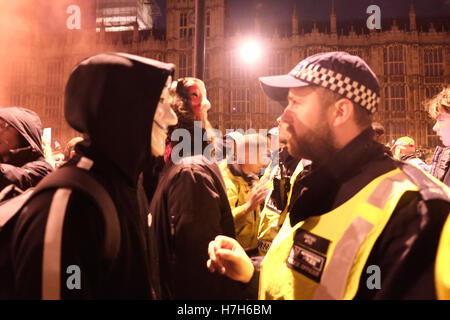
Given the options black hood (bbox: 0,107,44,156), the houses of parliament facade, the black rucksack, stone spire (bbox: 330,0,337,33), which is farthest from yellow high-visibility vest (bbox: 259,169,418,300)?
stone spire (bbox: 330,0,337,33)

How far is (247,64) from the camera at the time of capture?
32344 mm

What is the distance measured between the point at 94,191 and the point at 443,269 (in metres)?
1.11

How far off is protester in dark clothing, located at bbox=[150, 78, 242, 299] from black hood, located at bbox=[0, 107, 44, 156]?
4.30 feet

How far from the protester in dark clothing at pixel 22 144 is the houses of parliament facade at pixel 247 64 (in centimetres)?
2776

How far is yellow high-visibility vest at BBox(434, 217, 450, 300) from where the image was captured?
3.28 ft

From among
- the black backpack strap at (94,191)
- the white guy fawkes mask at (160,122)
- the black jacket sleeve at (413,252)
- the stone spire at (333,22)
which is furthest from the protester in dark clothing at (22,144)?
the stone spire at (333,22)

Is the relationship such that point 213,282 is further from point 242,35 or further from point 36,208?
point 242,35

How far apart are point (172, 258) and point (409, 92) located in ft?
109

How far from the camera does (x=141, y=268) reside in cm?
130

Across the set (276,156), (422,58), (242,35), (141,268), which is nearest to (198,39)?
(276,156)

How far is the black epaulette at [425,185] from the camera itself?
3.67 ft

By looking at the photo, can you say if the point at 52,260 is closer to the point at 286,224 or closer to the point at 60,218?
the point at 60,218

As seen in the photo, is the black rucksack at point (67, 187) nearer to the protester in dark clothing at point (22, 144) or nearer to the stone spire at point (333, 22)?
the protester in dark clothing at point (22, 144)

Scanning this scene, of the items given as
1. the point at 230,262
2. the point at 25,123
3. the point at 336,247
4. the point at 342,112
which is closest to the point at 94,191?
the point at 230,262
